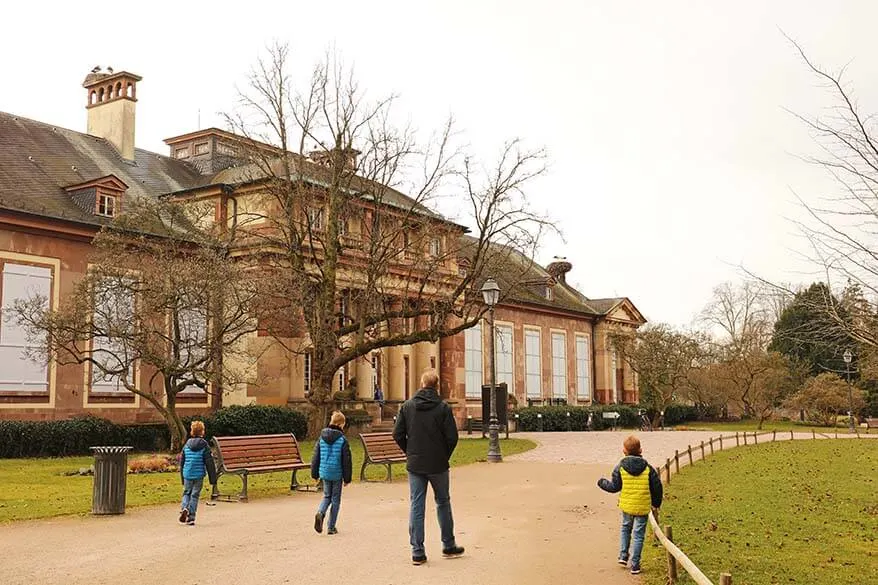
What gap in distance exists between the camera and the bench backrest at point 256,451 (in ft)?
46.5

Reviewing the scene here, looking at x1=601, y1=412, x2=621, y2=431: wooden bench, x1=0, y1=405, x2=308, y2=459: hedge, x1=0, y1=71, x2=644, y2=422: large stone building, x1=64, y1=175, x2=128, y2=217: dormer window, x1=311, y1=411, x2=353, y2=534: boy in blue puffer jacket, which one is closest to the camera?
x1=311, y1=411, x2=353, y2=534: boy in blue puffer jacket

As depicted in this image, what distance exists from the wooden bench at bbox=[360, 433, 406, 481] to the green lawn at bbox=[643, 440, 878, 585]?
5249mm

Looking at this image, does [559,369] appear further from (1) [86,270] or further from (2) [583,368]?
(1) [86,270]

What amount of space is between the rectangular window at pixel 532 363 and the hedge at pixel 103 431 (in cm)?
2197

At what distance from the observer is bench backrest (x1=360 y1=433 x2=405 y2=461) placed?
16828 millimetres

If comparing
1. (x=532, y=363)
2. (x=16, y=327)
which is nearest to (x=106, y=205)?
(x=16, y=327)

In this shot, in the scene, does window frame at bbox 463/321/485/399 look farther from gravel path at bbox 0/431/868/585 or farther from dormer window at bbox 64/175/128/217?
gravel path at bbox 0/431/868/585

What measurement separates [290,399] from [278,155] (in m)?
9.70

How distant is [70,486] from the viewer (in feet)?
53.5

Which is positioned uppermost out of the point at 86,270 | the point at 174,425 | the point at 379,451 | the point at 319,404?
the point at 86,270

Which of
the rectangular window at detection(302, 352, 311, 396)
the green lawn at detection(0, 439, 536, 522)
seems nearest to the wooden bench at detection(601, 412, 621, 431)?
the rectangular window at detection(302, 352, 311, 396)

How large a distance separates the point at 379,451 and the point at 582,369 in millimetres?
37845

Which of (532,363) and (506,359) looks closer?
(506,359)

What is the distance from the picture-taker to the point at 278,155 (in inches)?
1129
